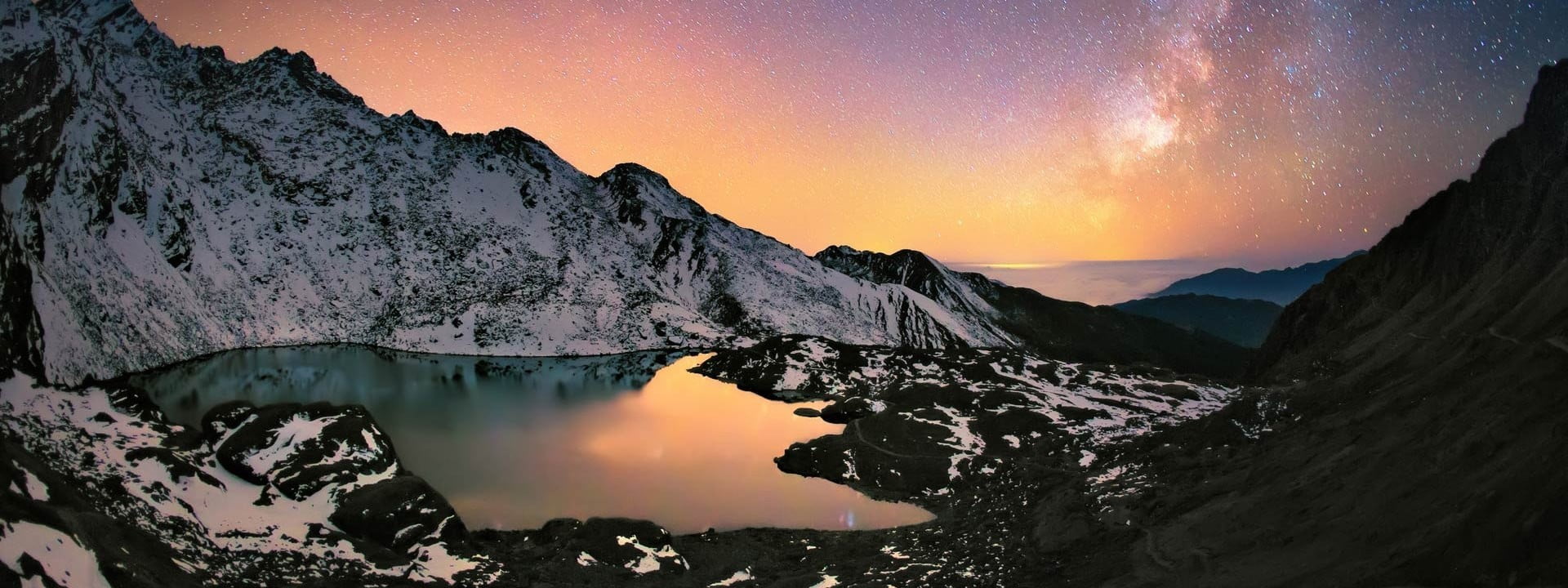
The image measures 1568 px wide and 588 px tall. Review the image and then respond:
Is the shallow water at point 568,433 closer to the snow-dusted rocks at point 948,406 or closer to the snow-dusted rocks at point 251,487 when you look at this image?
the snow-dusted rocks at point 948,406

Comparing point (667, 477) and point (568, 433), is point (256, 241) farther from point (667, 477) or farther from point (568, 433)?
point (667, 477)

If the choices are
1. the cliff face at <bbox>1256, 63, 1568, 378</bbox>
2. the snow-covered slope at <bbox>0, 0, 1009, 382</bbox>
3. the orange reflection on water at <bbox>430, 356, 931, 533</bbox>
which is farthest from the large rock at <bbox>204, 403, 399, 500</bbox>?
the snow-covered slope at <bbox>0, 0, 1009, 382</bbox>

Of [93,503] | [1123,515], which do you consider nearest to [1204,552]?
[1123,515]

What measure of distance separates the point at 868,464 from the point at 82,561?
151 feet

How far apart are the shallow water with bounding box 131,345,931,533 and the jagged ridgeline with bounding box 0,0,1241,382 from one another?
1619 cm

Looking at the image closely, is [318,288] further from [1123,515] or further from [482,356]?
[1123,515]

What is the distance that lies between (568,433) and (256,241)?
5057 inches

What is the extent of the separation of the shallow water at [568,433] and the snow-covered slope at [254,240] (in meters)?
15.7

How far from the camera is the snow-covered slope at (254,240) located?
295 ft

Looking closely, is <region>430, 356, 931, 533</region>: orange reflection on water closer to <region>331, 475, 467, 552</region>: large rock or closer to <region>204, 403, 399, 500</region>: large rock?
<region>331, 475, 467, 552</region>: large rock

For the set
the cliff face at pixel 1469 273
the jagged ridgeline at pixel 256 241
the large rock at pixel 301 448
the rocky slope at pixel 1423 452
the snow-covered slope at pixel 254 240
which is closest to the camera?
the rocky slope at pixel 1423 452

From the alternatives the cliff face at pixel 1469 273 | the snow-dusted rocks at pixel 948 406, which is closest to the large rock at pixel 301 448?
the snow-dusted rocks at pixel 948 406

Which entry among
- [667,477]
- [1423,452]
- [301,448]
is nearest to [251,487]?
[301,448]

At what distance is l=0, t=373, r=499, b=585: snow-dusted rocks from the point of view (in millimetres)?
26875
